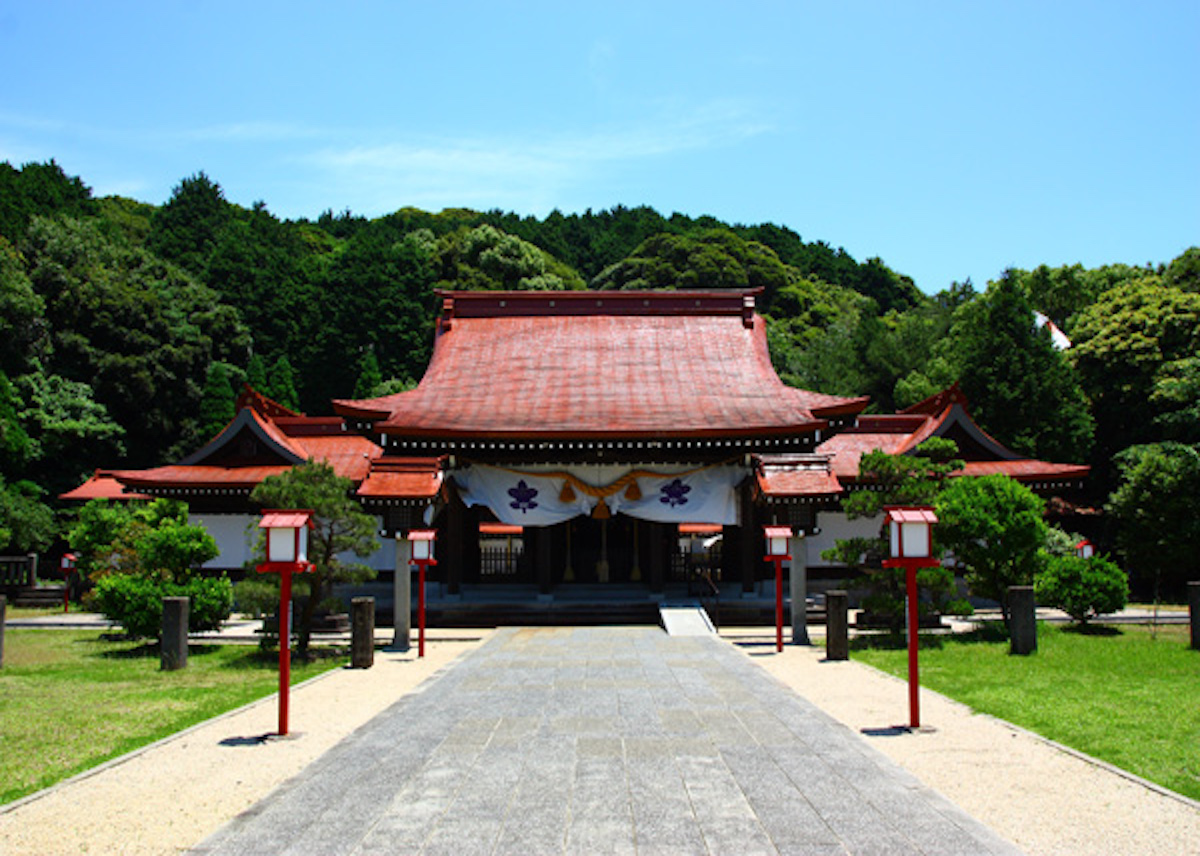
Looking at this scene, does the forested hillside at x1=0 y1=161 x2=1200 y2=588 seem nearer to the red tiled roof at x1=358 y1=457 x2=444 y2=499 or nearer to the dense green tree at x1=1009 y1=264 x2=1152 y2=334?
the dense green tree at x1=1009 y1=264 x2=1152 y2=334

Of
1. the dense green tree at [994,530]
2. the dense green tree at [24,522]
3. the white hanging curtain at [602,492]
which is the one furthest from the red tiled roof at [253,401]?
the dense green tree at [994,530]

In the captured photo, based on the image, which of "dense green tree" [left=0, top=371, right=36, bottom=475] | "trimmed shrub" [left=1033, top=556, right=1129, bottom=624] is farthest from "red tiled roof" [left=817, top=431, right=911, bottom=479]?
Answer: "dense green tree" [left=0, top=371, right=36, bottom=475]

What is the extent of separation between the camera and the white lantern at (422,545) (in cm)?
1636

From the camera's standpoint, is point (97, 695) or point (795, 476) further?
point (795, 476)

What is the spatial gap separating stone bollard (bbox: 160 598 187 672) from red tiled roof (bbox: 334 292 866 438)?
6243 mm

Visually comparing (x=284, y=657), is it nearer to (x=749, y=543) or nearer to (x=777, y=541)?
(x=777, y=541)

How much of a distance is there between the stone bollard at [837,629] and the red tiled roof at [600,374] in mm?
5672

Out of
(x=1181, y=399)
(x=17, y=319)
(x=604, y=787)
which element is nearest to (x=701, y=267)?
(x=17, y=319)

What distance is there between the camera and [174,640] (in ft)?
48.8

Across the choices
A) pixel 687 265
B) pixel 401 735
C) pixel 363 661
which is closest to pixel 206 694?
pixel 363 661

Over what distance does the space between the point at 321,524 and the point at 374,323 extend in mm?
47965

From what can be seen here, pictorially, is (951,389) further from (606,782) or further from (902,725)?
(606,782)

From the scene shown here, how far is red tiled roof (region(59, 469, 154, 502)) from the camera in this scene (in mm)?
30953

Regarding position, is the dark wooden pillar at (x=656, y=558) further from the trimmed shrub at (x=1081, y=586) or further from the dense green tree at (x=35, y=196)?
the dense green tree at (x=35, y=196)
